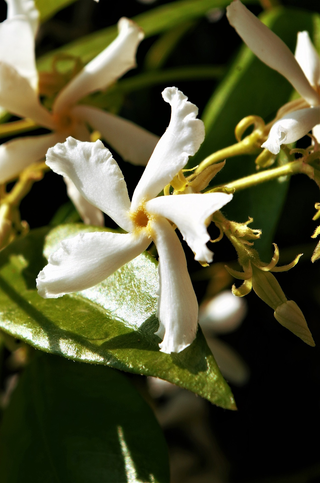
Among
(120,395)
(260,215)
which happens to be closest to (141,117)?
(260,215)

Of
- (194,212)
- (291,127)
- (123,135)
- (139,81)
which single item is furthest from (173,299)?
(139,81)

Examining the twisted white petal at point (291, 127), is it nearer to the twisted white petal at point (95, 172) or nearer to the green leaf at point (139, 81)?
the twisted white petal at point (95, 172)

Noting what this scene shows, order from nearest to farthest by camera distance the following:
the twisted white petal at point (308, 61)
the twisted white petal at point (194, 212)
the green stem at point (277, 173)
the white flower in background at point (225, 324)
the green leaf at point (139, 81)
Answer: the twisted white petal at point (194, 212) → the green stem at point (277, 173) → the twisted white petal at point (308, 61) → the green leaf at point (139, 81) → the white flower in background at point (225, 324)

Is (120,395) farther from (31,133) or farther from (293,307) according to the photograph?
(31,133)

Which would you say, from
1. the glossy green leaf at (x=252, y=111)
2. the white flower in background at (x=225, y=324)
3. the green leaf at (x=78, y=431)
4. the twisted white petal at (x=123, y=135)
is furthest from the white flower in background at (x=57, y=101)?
the white flower in background at (x=225, y=324)

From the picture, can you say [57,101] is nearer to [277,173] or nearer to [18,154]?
[18,154]
